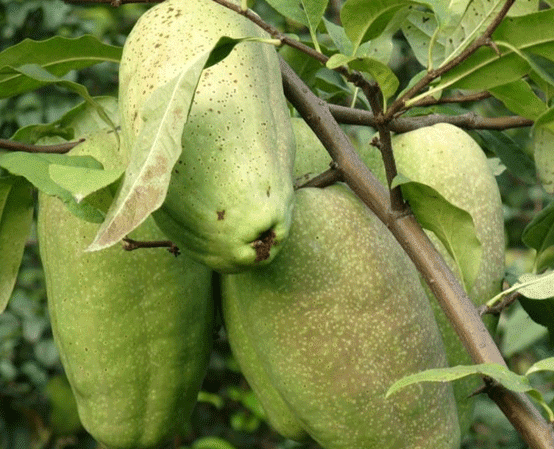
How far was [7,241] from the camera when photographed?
3.09 feet

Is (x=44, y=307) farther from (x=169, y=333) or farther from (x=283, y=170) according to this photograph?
(x=283, y=170)

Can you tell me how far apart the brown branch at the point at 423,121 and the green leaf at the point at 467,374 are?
12.8 inches

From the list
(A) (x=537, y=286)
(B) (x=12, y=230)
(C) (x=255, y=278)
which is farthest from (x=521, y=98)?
(B) (x=12, y=230)

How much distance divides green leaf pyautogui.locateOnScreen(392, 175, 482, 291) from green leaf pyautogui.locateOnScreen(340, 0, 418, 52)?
0.12m

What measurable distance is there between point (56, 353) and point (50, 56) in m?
1.28

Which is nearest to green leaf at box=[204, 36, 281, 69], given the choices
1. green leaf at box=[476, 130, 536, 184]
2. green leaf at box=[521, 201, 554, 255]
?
green leaf at box=[521, 201, 554, 255]

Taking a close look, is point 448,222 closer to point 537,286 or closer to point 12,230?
point 537,286

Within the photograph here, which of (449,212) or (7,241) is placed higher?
(449,212)

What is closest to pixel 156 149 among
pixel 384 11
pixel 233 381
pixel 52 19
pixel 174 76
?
pixel 174 76

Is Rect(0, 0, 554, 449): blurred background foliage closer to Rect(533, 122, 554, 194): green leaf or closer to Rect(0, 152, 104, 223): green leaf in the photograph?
Rect(533, 122, 554, 194): green leaf

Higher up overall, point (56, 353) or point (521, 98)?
point (521, 98)

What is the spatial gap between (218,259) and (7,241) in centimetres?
35

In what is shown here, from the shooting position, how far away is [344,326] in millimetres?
765

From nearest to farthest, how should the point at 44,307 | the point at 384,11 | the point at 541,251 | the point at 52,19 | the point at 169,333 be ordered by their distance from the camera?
the point at 384,11 < the point at 169,333 < the point at 541,251 < the point at 52,19 < the point at 44,307
